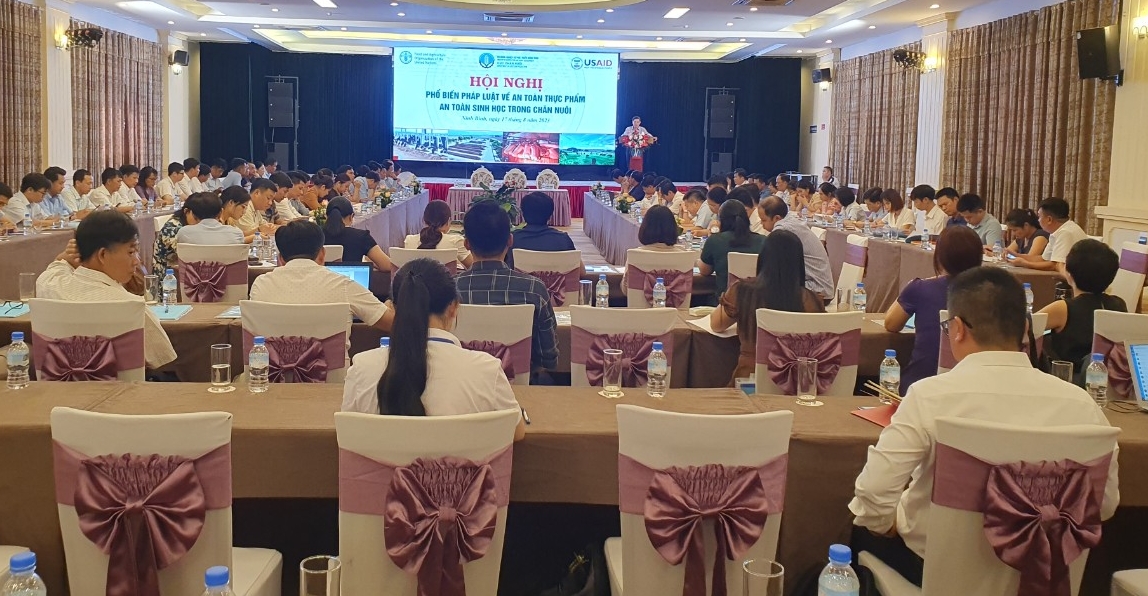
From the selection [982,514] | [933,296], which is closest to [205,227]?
[933,296]

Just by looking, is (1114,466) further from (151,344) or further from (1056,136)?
(1056,136)

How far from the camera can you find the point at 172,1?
1327 cm

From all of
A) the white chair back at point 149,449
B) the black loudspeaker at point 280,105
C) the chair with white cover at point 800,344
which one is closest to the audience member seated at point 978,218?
the chair with white cover at point 800,344

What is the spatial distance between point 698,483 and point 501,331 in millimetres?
1671

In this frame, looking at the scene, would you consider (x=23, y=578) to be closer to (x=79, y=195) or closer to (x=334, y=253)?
(x=334, y=253)

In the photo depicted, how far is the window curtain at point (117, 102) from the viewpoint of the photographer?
1313cm

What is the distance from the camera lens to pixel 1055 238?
697 centimetres

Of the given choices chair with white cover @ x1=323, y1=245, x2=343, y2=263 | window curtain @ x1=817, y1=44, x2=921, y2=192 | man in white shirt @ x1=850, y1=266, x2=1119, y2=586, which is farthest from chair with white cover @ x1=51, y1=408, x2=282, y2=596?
window curtain @ x1=817, y1=44, x2=921, y2=192

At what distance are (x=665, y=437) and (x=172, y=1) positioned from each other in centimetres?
1294

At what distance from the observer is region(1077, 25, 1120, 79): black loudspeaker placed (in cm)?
859

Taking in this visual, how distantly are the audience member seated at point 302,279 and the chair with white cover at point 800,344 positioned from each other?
4.71 feet

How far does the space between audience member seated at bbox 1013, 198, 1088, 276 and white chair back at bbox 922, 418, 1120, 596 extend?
4847 millimetres

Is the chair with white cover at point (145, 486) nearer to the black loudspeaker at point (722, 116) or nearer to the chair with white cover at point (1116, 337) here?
the chair with white cover at point (1116, 337)

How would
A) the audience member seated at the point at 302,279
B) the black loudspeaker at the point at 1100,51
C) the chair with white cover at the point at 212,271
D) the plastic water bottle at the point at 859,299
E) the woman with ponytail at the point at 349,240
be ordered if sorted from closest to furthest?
the audience member seated at the point at 302,279
the plastic water bottle at the point at 859,299
the chair with white cover at the point at 212,271
the woman with ponytail at the point at 349,240
the black loudspeaker at the point at 1100,51
